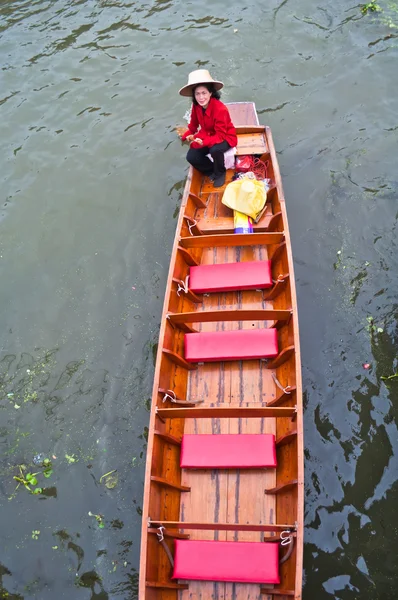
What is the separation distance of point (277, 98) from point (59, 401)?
9.56 m

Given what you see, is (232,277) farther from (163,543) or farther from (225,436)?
(163,543)

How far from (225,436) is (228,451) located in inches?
8.4

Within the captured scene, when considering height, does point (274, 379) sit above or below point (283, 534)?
above

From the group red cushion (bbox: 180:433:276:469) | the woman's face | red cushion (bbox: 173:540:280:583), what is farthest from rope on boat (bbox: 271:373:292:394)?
the woman's face

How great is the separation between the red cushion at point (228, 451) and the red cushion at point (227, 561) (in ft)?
3.18

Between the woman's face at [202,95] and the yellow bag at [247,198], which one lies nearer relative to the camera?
the woman's face at [202,95]

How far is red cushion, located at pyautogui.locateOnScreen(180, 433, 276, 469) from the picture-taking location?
6.02m

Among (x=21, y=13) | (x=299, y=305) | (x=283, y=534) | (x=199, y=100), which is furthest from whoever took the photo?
(x=21, y=13)

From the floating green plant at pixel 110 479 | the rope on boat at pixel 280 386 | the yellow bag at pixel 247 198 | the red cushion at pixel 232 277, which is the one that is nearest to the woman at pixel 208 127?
the yellow bag at pixel 247 198

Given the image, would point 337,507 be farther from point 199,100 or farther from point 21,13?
point 21,13

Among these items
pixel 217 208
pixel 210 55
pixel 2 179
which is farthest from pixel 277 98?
pixel 2 179

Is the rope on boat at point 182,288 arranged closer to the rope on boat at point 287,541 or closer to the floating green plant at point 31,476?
the floating green plant at point 31,476

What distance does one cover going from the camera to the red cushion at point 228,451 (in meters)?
6.02

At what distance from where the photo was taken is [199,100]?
25.5ft
